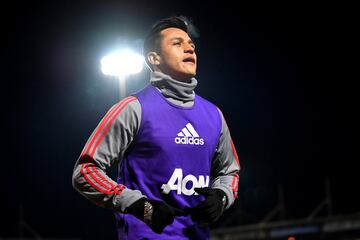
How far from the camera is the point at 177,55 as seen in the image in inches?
154

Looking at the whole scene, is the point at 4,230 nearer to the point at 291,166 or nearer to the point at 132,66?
the point at 132,66

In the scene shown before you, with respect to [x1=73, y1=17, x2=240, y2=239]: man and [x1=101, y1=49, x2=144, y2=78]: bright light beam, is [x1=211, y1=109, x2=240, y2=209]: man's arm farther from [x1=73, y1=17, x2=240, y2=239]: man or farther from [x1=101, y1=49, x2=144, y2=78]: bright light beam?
[x1=101, y1=49, x2=144, y2=78]: bright light beam

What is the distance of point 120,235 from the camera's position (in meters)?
3.67

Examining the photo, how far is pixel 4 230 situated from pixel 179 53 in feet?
50.6

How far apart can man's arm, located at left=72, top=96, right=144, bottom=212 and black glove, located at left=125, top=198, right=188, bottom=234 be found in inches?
1.5

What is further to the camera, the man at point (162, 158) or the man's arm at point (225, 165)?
the man's arm at point (225, 165)

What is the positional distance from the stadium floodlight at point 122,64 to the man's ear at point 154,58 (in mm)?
10515

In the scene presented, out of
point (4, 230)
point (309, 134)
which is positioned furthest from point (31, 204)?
point (309, 134)

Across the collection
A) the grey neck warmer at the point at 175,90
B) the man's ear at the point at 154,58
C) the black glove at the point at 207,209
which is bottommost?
the black glove at the point at 207,209

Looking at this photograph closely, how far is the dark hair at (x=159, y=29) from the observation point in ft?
13.2

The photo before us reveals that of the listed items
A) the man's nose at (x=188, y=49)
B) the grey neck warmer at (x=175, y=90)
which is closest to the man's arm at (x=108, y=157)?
the grey neck warmer at (x=175, y=90)

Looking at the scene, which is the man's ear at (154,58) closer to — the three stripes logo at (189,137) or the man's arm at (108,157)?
the man's arm at (108,157)

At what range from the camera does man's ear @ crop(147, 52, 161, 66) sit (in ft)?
13.0

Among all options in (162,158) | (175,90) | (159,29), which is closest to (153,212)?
(162,158)
